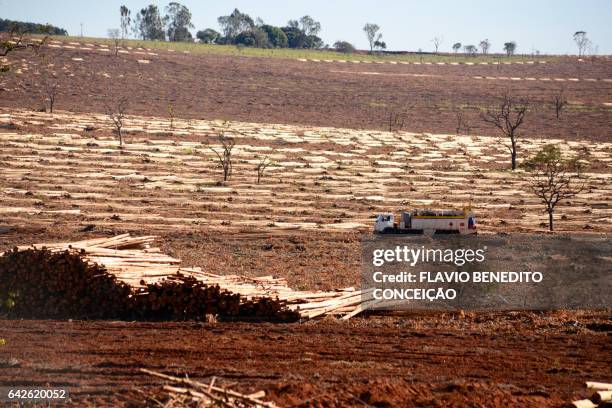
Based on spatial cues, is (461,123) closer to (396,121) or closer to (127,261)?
(396,121)

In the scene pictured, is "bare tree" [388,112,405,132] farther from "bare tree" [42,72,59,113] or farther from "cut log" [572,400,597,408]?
"cut log" [572,400,597,408]

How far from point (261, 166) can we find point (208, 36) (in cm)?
10749

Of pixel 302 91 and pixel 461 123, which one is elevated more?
pixel 302 91

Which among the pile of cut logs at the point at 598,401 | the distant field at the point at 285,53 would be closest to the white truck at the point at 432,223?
the pile of cut logs at the point at 598,401

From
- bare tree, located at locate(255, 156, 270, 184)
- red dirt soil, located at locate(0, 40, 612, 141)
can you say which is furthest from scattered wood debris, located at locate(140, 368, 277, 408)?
red dirt soil, located at locate(0, 40, 612, 141)

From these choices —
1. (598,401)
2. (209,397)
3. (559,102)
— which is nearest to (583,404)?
(598,401)

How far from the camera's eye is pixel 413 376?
37.8 ft

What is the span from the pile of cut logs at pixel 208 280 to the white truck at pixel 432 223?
11.3 meters

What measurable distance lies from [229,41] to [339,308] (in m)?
140

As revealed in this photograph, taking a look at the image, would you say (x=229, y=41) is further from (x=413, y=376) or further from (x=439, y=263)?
(x=413, y=376)

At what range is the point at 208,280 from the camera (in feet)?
52.5

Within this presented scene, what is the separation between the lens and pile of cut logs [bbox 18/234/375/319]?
51.3 feet

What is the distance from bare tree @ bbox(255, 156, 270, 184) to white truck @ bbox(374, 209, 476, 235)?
54.8 ft

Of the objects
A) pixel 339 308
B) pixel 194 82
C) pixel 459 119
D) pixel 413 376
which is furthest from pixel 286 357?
pixel 194 82
